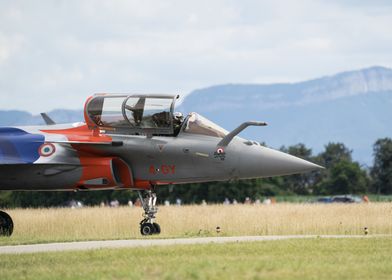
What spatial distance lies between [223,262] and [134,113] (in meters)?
7.19

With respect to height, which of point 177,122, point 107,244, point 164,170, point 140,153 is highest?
point 177,122

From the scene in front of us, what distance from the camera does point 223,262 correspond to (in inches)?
631

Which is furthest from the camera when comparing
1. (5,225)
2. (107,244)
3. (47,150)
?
(5,225)

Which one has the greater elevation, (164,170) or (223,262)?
(164,170)

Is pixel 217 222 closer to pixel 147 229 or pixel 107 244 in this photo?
pixel 147 229

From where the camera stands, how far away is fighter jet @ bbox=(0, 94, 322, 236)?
72.8ft

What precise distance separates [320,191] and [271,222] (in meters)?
55.3

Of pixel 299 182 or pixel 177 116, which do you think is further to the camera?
pixel 299 182

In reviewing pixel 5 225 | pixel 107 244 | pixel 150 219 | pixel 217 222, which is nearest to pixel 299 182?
pixel 217 222

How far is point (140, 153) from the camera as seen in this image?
22.6 metres

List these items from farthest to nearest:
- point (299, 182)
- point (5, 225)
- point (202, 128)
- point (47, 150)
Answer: point (299, 182) → point (5, 225) → point (47, 150) → point (202, 128)

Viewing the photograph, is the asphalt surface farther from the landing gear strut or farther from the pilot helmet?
the pilot helmet

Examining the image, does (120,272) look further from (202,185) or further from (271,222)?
(202,185)

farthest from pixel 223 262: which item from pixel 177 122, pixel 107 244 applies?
pixel 177 122
